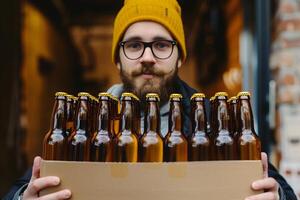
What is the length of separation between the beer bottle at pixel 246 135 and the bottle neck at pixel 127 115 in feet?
0.86

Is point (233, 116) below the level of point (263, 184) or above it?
above

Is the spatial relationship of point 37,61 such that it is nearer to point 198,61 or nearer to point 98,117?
point 198,61

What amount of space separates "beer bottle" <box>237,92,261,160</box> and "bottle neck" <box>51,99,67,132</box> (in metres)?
0.43

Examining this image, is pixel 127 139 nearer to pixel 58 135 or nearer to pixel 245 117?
pixel 58 135

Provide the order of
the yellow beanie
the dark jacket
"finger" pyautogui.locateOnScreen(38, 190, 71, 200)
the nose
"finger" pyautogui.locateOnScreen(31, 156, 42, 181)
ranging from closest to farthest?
1. "finger" pyautogui.locateOnScreen(38, 190, 71, 200)
2. "finger" pyautogui.locateOnScreen(31, 156, 42, 181)
3. the dark jacket
4. the nose
5. the yellow beanie

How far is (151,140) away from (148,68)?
37 cm

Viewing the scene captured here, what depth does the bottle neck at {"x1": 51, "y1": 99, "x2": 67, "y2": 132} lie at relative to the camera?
114 cm

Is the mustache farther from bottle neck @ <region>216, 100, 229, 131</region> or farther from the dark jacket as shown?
bottle neck @ <region>216, 100, 229, 131</region>

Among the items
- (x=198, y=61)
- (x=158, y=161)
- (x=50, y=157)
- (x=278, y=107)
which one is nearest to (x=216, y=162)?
(x=158, y=161)

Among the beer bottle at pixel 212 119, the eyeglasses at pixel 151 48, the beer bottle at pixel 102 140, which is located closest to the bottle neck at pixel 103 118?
the beer bottle at pixel 102 140

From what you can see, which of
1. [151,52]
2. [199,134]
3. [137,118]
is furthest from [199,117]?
[151,52]

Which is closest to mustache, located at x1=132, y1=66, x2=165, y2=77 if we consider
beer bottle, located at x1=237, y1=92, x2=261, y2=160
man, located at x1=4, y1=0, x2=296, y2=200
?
man, located at x1=4, y1=0, x2=296, y2=200

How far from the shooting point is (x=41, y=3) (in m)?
4.64

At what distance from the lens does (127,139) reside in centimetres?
111
